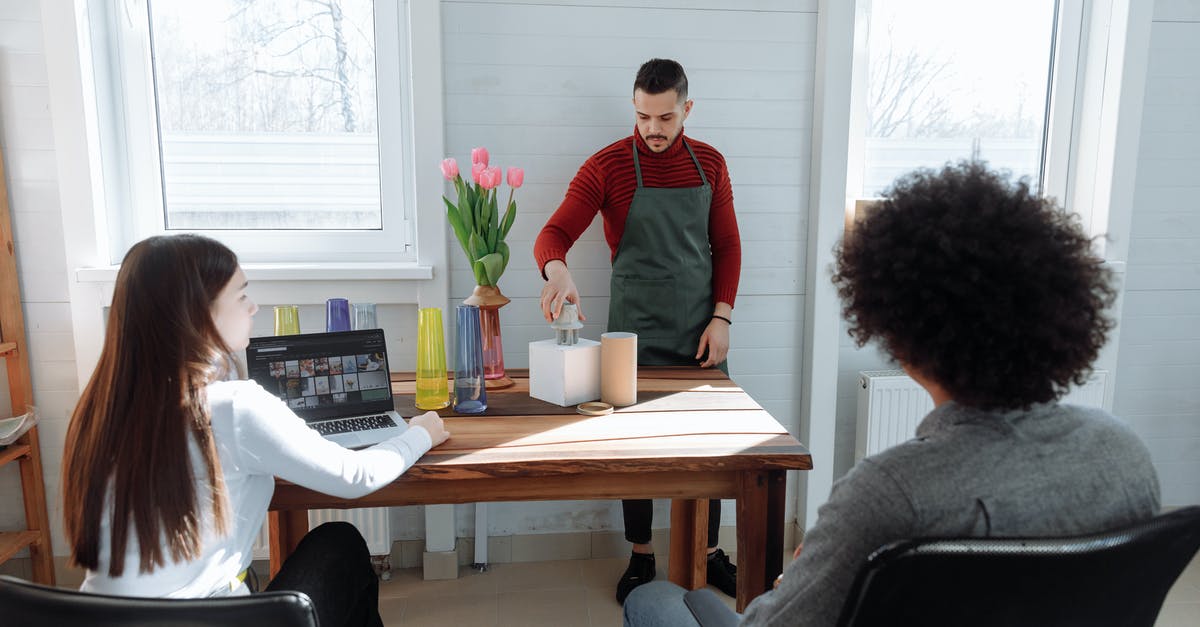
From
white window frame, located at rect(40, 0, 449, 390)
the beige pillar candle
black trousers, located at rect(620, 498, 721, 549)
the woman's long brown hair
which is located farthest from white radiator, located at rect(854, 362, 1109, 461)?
the woman's long brown hair

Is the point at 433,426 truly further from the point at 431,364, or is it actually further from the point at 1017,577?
the point at 1017,577

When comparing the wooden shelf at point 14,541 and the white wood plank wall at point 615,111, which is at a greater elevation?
the white wood plank wall at point 615,111

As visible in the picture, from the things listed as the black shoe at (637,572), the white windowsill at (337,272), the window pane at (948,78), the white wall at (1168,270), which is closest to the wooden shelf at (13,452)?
the white windowsill at (337,272)

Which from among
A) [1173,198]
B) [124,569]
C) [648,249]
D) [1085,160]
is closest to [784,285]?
[648,249]

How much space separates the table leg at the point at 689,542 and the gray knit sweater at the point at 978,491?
3.94 ft

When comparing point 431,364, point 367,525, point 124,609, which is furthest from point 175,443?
point 367,525

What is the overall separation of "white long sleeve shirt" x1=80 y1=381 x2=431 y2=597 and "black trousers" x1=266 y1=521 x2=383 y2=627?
0.10 meters

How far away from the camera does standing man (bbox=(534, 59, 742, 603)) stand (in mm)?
2318

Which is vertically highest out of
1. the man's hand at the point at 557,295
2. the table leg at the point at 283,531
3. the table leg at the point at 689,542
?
the man's hand at the point at 557,295

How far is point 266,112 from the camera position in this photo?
2520 millimetres

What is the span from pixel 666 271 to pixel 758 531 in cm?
96

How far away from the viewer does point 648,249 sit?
7.73 ft

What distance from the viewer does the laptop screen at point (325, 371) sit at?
1652mm

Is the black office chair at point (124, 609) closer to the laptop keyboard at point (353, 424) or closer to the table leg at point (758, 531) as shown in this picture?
the laptop keyboard at point (353, 424)
